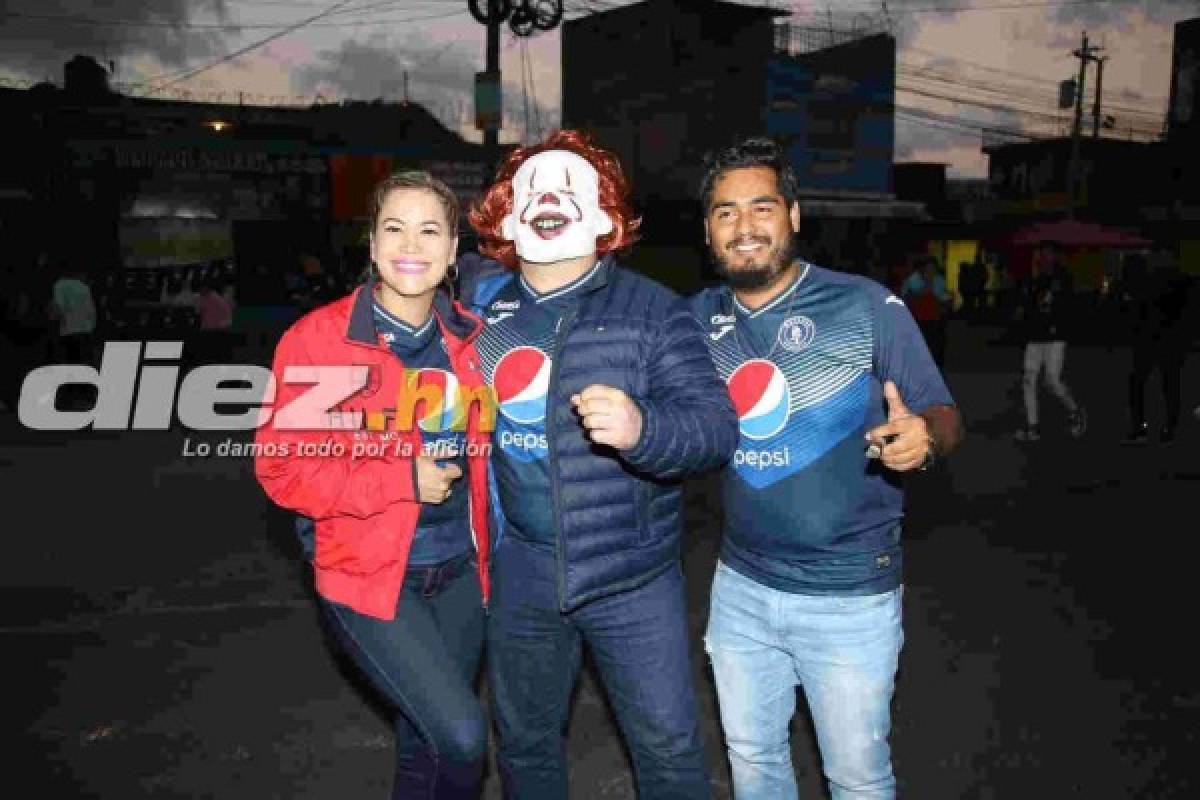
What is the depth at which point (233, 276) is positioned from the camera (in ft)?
81.9

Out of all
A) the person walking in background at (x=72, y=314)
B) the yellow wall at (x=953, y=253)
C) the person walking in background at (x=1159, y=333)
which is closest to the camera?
the person walking in background at (x=1159, y=333)

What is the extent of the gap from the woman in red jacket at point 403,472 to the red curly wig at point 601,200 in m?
0.18

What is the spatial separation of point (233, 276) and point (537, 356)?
23767mm

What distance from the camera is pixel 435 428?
3.04m

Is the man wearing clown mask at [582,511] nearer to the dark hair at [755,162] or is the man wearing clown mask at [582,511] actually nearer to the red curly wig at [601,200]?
the red curly wig at [601,200]

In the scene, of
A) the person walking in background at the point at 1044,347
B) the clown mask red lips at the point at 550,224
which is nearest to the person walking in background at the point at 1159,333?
the person walking in background at the point at 1044,347

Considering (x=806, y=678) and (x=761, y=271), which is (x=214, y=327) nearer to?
(x=761, y=271)

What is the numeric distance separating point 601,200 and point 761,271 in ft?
1.91

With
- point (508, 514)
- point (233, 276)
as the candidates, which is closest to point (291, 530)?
point (508, 514)

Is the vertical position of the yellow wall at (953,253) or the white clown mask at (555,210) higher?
the white clown mask at (555,210)

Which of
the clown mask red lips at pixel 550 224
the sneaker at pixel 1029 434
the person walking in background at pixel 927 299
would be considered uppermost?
the clown mask red lips at pixel 550 224

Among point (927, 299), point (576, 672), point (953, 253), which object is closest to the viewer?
point (576, 672)

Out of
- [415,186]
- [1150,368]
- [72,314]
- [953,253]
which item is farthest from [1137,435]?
[953,253]

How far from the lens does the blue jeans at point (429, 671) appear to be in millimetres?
2902
